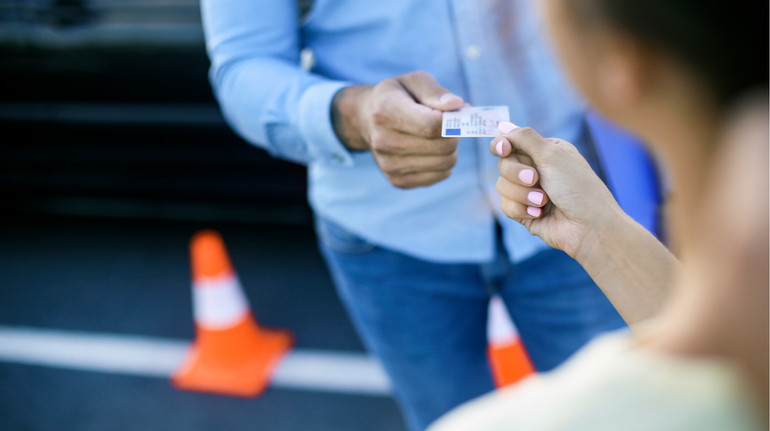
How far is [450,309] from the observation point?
1277mm

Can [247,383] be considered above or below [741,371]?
below

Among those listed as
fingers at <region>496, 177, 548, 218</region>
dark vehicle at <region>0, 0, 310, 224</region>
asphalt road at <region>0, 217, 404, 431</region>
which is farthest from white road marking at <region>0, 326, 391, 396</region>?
fingers at <region>496, 177, 548, 218</region>

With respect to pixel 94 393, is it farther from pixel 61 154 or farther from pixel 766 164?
pixel 766 164

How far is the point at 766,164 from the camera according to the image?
0.36 metres

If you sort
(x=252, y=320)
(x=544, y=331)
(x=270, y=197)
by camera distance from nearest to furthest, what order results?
(x=544, y=331) < (x=252, y=320) < (x=270, y=197)

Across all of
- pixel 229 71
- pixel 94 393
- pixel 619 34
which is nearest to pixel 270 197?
pixel 94 393

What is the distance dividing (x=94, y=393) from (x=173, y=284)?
26.2 inches

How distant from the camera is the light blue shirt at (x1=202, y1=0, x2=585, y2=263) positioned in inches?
39.6

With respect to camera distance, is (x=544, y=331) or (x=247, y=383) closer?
(x=544, y=331)

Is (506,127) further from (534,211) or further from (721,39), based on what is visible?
(721,39)

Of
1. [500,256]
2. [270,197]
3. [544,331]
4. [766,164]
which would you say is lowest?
[270,197]

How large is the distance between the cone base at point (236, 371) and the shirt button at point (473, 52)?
1569mm

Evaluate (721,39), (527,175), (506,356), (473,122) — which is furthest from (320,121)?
(506,356)

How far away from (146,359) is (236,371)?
39 centimetres
